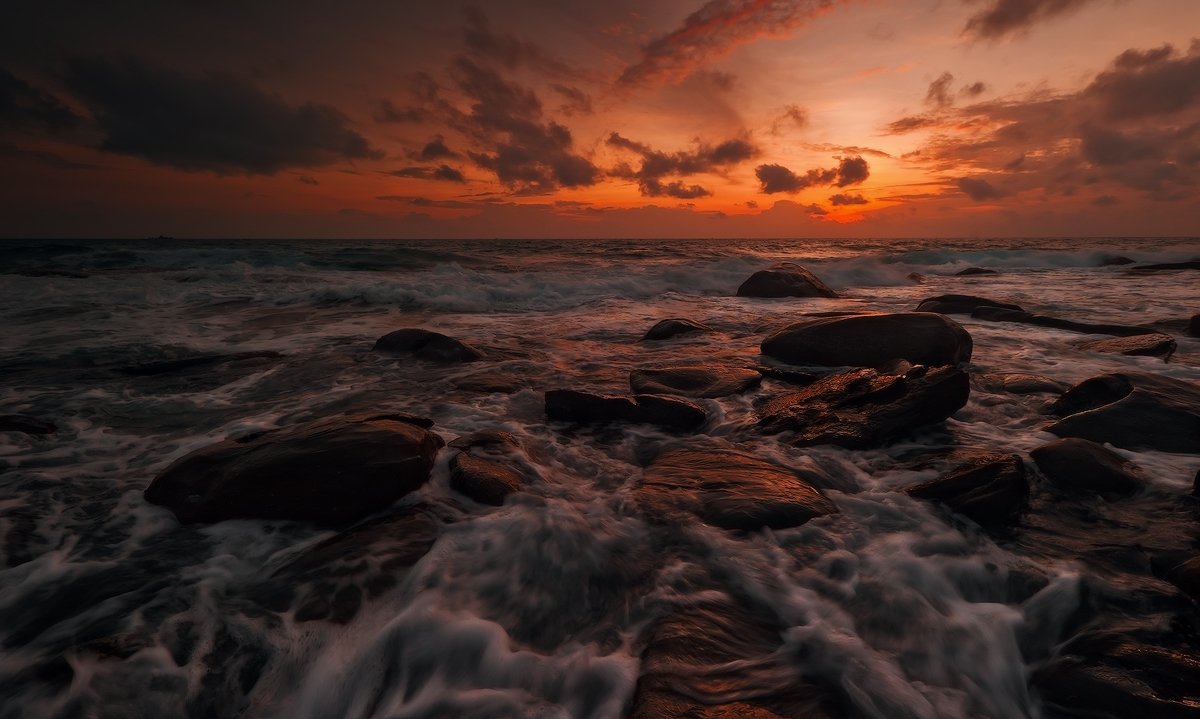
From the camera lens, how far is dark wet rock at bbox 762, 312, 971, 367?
6492 mm

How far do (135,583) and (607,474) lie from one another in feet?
9.04

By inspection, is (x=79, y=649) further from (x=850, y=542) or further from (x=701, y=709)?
(x=850, y=542)

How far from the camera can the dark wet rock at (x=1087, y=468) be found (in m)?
3.53

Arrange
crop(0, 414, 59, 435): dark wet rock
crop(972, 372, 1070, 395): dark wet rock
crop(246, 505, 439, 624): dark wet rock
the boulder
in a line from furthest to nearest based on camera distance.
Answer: the boulder, crop(972, 372, 1070, 395): dark wet rock, crop(0, 414, 59, 435): dark wet rock, crop(246, 505, 439, 624): dark wet rock

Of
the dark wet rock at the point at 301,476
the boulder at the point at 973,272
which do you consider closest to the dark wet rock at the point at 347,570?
the dark wet rock at the point at 301,476

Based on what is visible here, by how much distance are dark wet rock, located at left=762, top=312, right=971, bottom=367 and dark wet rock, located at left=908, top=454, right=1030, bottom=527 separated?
9.74ft

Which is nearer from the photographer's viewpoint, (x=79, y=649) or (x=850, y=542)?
(x=79, y=649)

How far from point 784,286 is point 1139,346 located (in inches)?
310

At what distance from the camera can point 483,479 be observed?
12.1ft

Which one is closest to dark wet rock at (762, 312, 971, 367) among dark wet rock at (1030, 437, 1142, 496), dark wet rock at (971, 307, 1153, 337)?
dark wet rock at (1030, 437, 1142, 496)

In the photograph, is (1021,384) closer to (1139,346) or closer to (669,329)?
(1139,346)

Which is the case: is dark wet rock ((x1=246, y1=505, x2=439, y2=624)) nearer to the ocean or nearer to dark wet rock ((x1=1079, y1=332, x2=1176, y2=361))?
the ocean

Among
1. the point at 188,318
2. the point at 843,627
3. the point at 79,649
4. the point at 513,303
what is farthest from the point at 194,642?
the point at 513,303

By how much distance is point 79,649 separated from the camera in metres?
2.34
